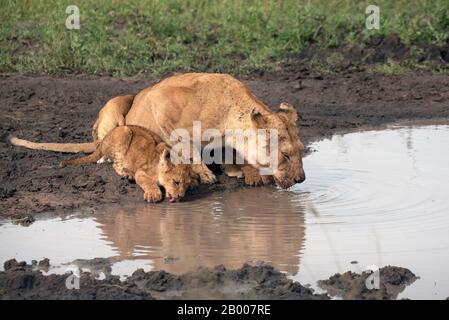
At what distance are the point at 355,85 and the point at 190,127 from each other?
4335mm

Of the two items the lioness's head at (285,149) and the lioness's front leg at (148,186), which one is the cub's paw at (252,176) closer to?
the lioness's head at (285,149)

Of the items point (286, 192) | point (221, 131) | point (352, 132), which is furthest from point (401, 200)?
point (352, 132)

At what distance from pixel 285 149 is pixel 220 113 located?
2.55 ft

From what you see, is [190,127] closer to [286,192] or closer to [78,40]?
[286,192]

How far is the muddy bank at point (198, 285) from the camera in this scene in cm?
678

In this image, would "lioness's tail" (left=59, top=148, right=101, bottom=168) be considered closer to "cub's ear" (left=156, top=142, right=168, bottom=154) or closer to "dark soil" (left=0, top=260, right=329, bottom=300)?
"cub's ear" (left=156, top=142, right=168, bottom=154)

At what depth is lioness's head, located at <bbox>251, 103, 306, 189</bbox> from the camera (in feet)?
31.6

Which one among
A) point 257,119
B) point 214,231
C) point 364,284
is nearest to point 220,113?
point 257,119

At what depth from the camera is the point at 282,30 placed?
49.2ft

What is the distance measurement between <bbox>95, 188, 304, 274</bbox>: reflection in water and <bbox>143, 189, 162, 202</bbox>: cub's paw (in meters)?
0.08

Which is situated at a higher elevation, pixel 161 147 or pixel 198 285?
pixel 161 147

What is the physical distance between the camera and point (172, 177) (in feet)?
31.2

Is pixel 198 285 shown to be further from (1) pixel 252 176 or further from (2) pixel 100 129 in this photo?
(2) pixel 100 129
